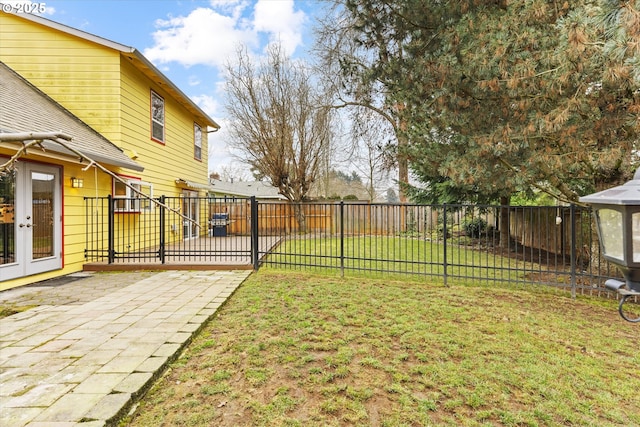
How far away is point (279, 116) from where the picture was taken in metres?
13.1

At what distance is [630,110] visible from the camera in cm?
383

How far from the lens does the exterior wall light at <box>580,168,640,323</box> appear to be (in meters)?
1.26

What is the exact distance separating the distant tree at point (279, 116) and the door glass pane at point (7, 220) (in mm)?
8618

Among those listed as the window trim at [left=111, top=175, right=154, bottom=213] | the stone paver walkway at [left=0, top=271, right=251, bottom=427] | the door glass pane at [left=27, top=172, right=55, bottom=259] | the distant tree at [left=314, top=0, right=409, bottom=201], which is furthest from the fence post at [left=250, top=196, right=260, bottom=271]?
the door glass pane at [left=27, top=172, right=55, bottom=259]

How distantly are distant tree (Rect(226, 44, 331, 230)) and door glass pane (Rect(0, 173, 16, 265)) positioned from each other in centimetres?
862

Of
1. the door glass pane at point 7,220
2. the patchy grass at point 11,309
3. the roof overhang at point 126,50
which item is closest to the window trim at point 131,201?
the door glass pane at point 7,220

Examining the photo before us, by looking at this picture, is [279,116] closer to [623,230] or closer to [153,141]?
[153,141]

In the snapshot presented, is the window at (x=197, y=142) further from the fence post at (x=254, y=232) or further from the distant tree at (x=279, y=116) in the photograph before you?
the fence post at (x=254, y=232)

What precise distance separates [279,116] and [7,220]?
953cm

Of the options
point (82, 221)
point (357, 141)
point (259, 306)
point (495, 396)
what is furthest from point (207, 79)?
point (495, 396)

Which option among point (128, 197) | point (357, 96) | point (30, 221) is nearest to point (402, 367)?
point (30, 221)

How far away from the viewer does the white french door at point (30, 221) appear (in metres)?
5.21

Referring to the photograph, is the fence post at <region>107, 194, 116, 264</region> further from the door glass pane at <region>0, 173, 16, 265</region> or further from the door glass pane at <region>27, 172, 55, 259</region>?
the door glass pane at <region>0, 173, 16, 265</region>

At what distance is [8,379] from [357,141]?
13.6m
